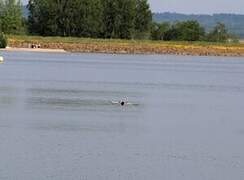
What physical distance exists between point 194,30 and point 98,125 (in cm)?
10727

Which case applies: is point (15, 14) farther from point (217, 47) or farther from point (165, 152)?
point (165, 152)

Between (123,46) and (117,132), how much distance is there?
8653cm

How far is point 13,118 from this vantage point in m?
27.4

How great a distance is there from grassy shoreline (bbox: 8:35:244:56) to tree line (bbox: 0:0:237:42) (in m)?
4.30

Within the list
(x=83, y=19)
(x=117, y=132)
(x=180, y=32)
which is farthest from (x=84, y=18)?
(x=117, y=132)

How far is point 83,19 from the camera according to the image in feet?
Answer: 384

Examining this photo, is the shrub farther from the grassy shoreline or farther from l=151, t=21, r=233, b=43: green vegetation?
l=151, t=21, r=233, b=43: green vegetation

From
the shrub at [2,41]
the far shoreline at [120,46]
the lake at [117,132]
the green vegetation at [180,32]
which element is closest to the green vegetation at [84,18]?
the far shoreline at [120,46]

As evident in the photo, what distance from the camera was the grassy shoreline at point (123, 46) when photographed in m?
107

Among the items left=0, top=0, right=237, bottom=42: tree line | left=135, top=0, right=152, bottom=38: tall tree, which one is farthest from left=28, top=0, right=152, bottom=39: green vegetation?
left=135, top=0, right=152, bottom=38: tall tree

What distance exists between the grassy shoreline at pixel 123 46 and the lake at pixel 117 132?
2378 inches

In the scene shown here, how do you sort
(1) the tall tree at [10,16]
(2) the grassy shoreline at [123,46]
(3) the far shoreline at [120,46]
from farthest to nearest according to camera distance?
1. (1) the tall tree at [10,16]
2. (2) the grassy shoreline at [123,46]
3. (3) the far shoreline at [120,46]

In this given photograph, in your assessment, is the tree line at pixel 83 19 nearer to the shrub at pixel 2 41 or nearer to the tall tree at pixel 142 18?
the tall tree at pixel 142 18

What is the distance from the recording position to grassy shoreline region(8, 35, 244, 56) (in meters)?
107
